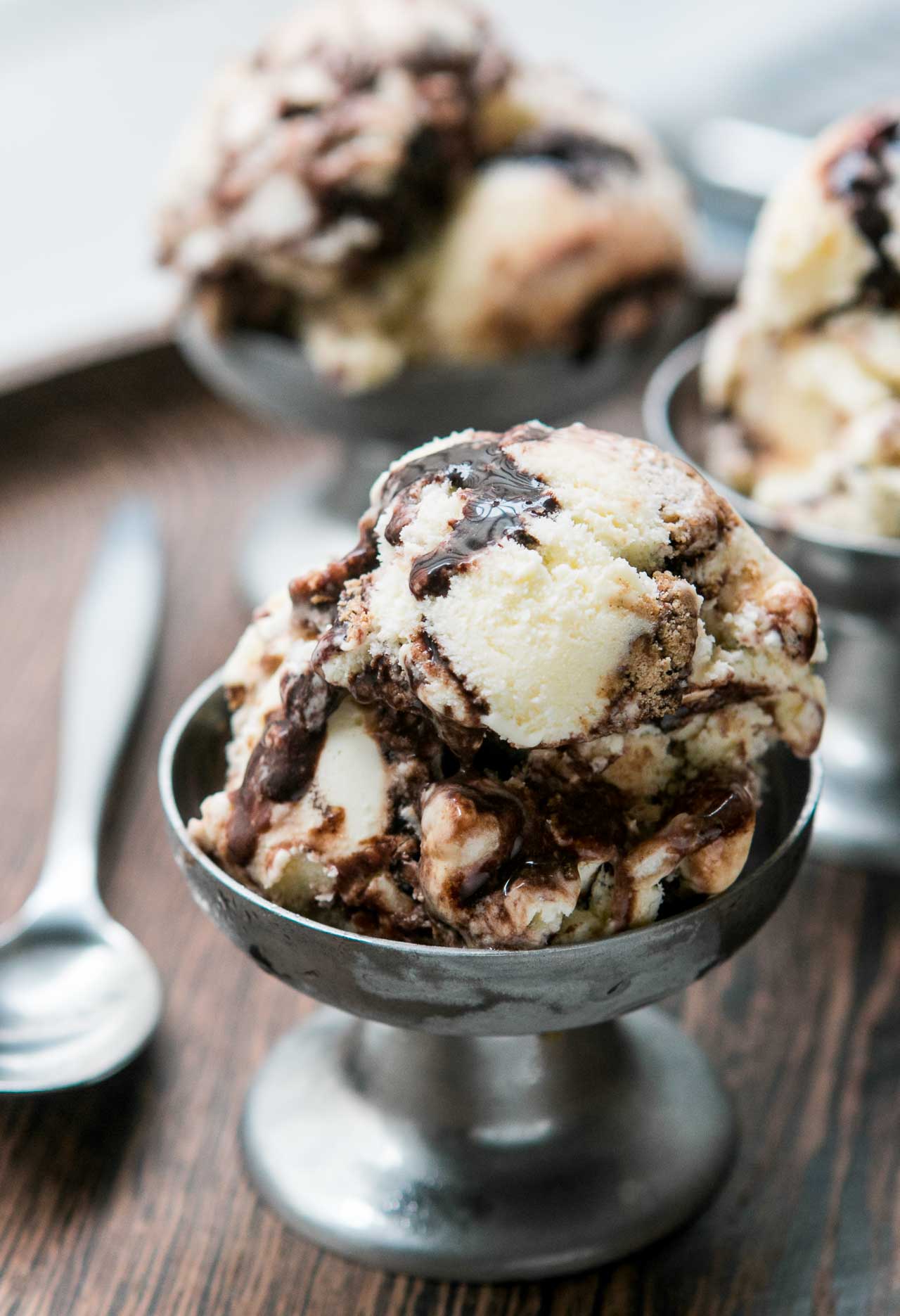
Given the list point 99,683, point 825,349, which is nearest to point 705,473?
point 825,349

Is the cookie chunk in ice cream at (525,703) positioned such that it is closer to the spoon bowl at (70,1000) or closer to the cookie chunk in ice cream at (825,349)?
the spoon bowl at (70,1000)

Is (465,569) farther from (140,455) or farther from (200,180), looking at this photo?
(140,455)

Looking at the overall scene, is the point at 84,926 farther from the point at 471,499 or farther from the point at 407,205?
the point at 407,205

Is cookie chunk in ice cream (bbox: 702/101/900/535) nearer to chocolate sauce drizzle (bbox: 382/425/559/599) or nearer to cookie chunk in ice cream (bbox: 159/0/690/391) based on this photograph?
cookie chunk in ice cream (bbox: 159/0/690/391)

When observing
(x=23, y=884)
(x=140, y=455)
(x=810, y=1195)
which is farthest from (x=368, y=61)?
(x=810, y=1195)

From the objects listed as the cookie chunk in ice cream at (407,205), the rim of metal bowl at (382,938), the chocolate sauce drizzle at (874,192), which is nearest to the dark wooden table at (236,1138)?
the rim of metal bowl at (382,938)

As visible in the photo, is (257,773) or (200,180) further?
(200,180)

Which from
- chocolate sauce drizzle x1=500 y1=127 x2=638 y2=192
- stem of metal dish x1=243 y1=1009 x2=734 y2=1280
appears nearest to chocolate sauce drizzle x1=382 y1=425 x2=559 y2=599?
stem of metal dish x1=243 y1=1009 x2=734 y2=1280
